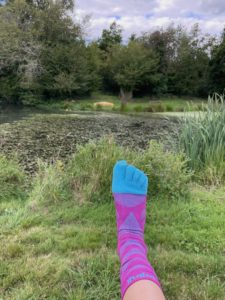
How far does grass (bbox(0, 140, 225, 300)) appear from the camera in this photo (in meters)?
1.56

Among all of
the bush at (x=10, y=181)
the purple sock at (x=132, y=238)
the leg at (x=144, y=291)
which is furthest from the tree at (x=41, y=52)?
the leg at (x=144, y=291)

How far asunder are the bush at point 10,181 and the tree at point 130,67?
72.2 ft

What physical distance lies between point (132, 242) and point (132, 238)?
6cm

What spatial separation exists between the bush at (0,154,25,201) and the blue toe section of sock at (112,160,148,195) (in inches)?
62.2

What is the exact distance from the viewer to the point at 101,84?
27.0 metres

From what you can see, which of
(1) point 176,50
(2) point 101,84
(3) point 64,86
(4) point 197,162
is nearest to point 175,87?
(1) point 176,50

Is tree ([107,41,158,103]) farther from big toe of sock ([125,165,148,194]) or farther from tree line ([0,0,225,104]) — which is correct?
big toe of sock ([125,165,148,194])

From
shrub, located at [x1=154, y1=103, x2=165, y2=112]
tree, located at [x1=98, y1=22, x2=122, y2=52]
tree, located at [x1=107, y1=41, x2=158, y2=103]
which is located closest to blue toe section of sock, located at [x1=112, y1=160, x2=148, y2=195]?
shrub, located at [x1=154, y1=103, x2=165, y2=112]

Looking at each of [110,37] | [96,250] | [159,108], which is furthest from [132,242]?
[110,37]

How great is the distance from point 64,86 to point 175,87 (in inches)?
417

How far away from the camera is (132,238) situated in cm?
167

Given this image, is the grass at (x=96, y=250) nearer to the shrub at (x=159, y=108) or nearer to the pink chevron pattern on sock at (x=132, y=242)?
the pink chevron pattern on sock at (x=132, y=242)

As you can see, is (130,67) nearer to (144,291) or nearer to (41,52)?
(41,52)

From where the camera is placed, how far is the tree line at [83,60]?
21.7 metres
